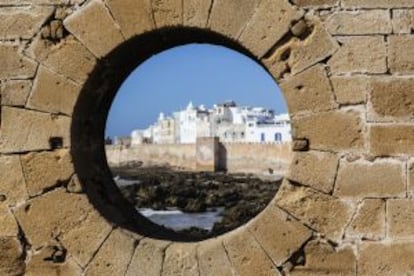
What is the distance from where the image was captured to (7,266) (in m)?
4.52

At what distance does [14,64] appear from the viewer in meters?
4.55

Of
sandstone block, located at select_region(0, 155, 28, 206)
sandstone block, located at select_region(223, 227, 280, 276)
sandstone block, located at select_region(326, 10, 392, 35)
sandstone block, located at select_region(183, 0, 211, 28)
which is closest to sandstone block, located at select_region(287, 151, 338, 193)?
sandstone block, located at select_region(223, 227, 280, 276)

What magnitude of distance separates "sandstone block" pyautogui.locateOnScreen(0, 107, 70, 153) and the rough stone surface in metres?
0.05

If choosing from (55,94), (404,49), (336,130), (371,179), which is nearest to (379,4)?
(404,49)

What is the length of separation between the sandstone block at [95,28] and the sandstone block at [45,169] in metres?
0.75

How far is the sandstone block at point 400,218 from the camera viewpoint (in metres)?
4.13

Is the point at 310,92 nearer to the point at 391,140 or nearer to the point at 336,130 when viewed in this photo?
the point at 336,130

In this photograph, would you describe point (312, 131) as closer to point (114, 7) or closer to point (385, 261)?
point (385, 261)

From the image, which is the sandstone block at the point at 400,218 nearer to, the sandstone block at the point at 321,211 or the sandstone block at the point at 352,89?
the sandstone block at the point at 321,211

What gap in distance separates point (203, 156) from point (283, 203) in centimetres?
4388

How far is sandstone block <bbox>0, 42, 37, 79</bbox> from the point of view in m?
4.53

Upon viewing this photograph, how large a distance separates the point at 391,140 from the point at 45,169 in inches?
90.4

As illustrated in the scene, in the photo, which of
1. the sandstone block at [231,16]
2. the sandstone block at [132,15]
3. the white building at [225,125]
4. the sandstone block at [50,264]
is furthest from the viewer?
the white building at [225,125]

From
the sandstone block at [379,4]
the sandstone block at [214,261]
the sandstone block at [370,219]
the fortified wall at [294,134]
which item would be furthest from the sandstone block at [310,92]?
the sandstone block at [214,261]
